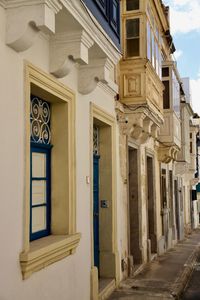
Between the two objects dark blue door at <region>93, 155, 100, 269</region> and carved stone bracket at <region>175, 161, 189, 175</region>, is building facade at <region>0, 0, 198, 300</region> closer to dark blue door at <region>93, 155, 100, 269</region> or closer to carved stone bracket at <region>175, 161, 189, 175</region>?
dark blue door at <region>93, 155, 100, 269</region>

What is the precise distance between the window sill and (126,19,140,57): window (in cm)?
488

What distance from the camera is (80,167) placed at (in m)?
6.28

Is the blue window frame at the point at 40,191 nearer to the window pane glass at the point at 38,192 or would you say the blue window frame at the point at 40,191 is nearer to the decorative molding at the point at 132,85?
the window pane glass at the point at 38,192

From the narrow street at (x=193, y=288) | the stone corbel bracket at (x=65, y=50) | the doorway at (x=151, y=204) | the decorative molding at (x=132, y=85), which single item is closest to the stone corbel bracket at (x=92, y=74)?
the stone corbel bracket at (x=65, y=50)

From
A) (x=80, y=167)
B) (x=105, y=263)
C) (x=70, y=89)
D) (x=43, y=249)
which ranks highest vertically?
(x=70, y=89)

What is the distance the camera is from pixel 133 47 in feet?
30.9

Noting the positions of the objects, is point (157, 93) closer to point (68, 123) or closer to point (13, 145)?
point (68, 123)

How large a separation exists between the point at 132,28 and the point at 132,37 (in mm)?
224

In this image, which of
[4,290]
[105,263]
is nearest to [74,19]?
[4,290]

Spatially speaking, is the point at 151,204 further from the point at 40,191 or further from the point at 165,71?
the point at 40,191

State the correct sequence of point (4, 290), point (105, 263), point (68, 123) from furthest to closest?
point (105, 263) → point (68, 123) → point (4, 290)

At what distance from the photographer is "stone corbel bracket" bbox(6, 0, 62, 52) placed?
13.5ft

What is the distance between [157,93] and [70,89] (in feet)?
17.2

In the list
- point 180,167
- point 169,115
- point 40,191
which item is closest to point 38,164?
point 40,191
